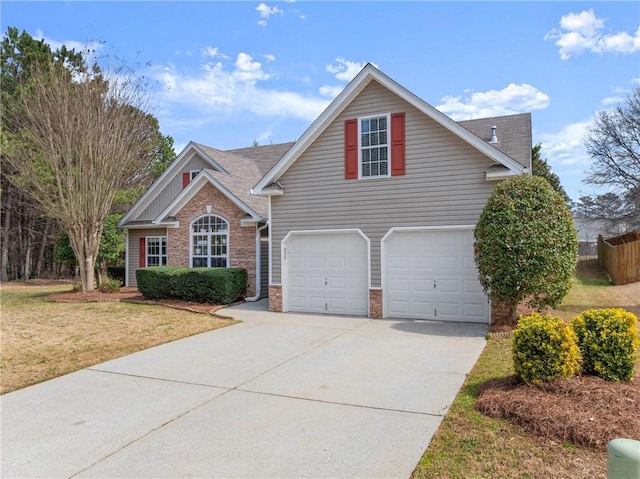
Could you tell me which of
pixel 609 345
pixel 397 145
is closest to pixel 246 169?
pixel 397 145

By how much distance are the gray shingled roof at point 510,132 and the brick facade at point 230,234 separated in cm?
809

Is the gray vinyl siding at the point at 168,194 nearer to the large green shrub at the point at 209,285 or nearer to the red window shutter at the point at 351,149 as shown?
the large green shrub at the point at 209,285

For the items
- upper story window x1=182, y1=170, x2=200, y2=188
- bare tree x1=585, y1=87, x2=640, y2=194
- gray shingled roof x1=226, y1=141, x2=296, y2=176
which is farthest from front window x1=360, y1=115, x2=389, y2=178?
bare tree x1=585, y1=87, x2=640, y2=194

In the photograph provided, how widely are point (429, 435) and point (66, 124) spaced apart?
647 inches

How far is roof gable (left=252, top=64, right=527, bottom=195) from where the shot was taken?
34.1ft

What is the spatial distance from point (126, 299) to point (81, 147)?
5.84 metres

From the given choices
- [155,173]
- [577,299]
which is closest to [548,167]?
[577,299]

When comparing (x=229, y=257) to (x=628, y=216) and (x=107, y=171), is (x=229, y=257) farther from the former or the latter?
(x=628, y=216)

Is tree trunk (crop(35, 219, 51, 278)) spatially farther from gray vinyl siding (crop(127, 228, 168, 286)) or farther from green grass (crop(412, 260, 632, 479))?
green grass (crop(412, 260, 632, 479))

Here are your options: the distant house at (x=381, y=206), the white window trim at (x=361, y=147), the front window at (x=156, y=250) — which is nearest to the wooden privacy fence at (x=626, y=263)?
the distant house at (x=381, y=206)

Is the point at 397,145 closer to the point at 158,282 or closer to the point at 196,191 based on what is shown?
the point at 196,191

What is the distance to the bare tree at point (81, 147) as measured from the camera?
51.6 ft

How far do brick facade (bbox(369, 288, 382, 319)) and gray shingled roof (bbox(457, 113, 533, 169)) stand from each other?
572 centimetres

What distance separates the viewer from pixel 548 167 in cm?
3366
